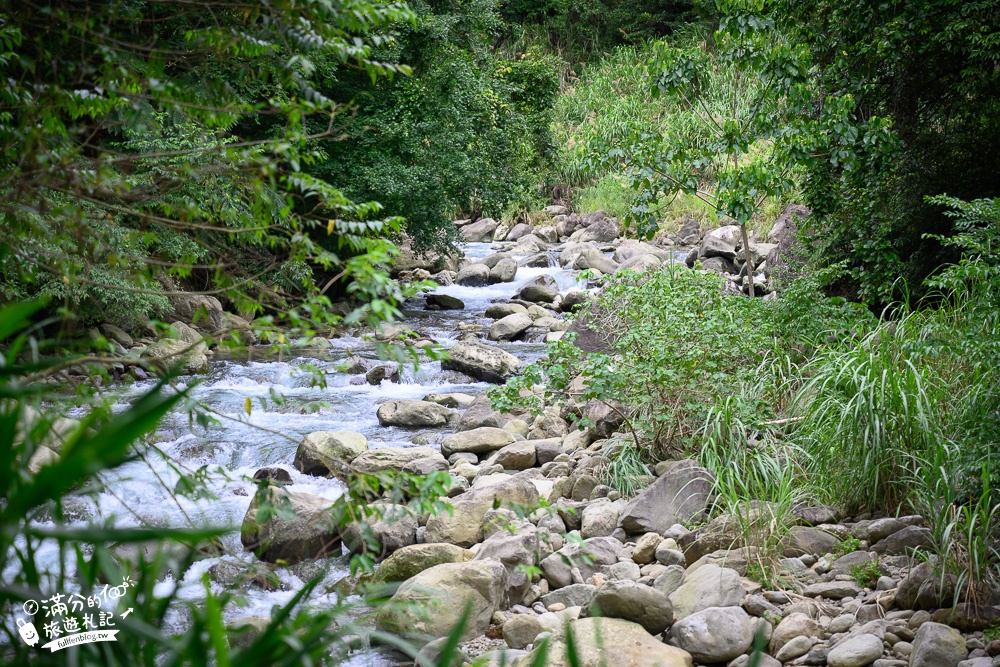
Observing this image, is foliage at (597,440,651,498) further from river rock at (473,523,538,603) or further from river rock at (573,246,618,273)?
river rock at (573,246,618,273)

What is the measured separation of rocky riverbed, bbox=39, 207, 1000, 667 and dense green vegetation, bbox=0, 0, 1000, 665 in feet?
0.75

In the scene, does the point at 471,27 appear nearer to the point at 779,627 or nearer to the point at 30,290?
the point at 30,290

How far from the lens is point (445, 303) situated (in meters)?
Answer: 15.6

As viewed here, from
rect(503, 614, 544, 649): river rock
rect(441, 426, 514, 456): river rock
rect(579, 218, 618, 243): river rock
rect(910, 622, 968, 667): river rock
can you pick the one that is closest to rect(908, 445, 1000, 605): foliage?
rect(910, 622, 968, 667): river rock

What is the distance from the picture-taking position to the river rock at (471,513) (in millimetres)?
5535

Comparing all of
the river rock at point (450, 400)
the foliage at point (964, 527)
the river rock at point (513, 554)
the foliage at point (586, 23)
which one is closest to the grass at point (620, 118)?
the foliage at point (586, 23)

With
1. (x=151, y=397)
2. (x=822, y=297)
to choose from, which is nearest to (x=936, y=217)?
(x=822, y=297)

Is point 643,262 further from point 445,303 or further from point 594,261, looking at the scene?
point 445,303

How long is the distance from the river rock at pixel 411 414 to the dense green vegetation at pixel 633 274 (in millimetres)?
1928

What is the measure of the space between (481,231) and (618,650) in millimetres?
20124

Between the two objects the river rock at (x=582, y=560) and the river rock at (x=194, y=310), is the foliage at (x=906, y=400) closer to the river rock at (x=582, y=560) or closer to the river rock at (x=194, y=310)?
the river rock at (x=582, y=560)

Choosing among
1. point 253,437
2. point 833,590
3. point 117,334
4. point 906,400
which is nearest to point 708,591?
point 833,590

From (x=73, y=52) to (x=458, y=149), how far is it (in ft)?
38.8

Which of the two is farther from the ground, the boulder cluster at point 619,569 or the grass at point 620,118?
the grass at point 620,118
